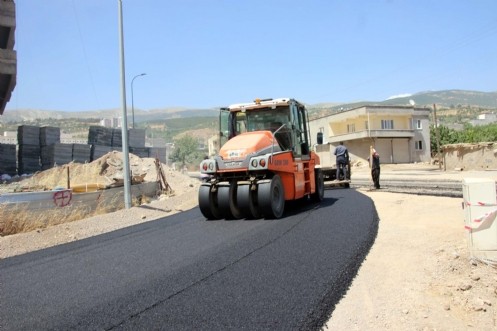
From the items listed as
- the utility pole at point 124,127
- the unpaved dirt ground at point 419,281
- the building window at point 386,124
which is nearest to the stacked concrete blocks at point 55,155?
the utility pole at point 124,127

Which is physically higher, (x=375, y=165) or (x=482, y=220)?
(x=375, y=165)

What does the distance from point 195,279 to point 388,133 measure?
47.6m

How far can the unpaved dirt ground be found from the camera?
4352 millimetres

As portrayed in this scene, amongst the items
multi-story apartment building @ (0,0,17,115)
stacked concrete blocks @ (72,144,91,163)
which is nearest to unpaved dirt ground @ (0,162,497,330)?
multi-story apartment building @ (0,0,17,115)

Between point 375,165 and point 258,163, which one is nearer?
point 258,163

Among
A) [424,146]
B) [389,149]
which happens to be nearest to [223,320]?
[389,149]

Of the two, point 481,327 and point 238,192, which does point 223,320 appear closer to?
point 481,327

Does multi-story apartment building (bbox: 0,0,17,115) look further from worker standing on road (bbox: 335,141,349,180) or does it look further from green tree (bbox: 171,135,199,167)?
green tree (bbox: 171,135,199,167)

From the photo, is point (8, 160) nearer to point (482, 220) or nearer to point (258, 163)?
point (258, 163)

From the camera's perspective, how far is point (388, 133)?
49781 millimetres

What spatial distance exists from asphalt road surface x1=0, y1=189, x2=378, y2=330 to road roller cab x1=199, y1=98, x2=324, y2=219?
A: 1002 mm

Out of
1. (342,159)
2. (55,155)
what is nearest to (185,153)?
(55,155)

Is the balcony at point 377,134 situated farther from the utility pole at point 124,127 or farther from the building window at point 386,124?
the utility pole at point 124,127

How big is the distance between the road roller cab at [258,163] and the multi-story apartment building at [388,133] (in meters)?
39.4
